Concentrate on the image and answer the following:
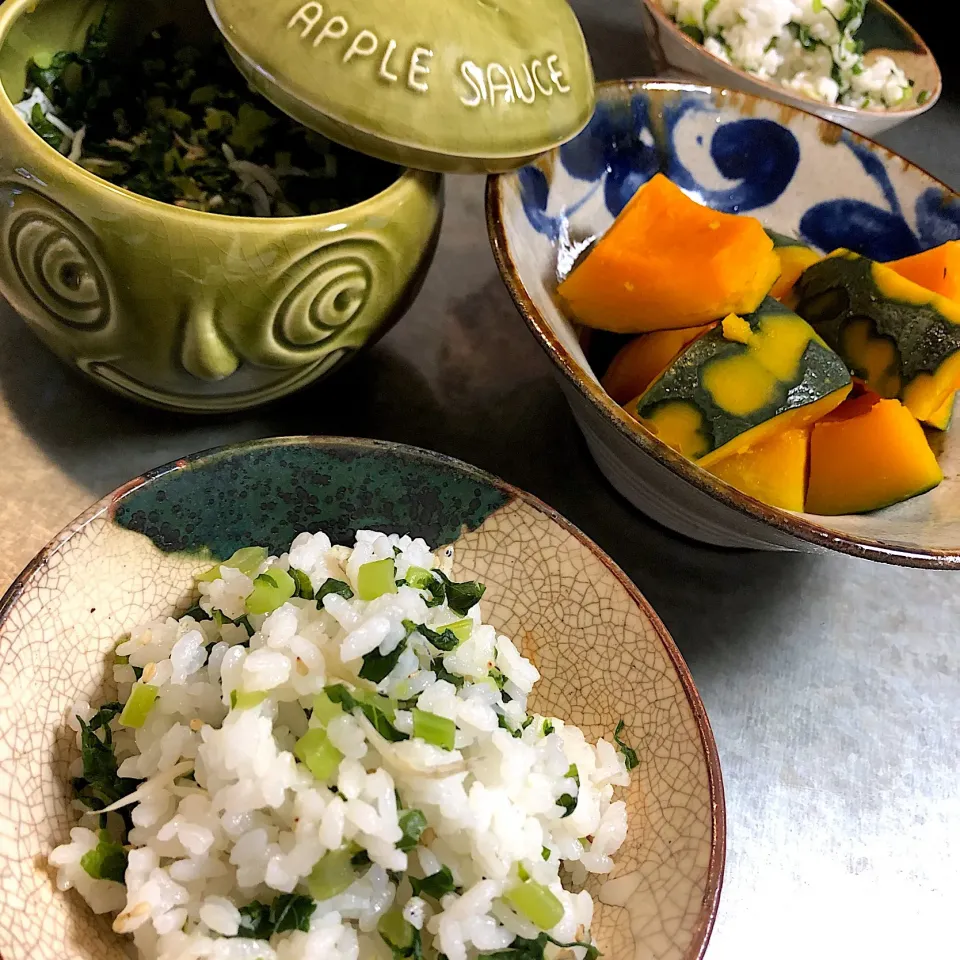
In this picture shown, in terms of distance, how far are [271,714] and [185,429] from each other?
18.8 inches

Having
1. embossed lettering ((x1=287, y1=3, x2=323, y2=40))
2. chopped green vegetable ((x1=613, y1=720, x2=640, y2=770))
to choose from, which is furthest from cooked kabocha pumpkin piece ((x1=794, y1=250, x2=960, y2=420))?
embossed lettering ((x1=287, y1=3, x2=323, y2=40))

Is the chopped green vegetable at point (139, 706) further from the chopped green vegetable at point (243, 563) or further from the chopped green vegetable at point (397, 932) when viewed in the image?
the chopped green vegetable at point (397, 932)

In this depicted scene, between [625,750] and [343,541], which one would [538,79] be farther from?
[625,750]

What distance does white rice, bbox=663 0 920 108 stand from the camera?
4.79ft

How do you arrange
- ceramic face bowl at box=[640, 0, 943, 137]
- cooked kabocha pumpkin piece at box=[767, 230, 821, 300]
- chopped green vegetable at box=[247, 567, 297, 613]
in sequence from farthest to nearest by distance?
ceramic face bowl at box=[640, 0, 943, 137]
cooked kabocha pumpkin piece at box=[767, 230, 821, 300]
chopped green vegetable at box=[247, 567, 297, 613]

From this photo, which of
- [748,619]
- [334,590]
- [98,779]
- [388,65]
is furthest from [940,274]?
[98,779]

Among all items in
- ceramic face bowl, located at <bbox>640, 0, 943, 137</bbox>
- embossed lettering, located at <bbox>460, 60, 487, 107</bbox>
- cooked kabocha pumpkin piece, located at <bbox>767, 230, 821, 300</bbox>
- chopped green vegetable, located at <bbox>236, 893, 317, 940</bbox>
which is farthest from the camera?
ceramic face bowl, located at <bbox>640, 0, 943, 137</bbox>

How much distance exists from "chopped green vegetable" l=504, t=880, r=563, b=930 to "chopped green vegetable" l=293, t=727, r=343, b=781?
15 cm

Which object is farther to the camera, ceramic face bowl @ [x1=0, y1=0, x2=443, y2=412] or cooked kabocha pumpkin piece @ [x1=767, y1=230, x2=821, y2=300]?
cooked kabocha pumpkin piece @ [x1=767, y1=230, x2=821, y2=300]

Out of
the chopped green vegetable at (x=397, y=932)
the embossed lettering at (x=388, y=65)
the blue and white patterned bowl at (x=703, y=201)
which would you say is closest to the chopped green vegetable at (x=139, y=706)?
the chopped green vegetable at (x=397, y=932)

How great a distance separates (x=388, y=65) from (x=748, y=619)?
2.25 ft

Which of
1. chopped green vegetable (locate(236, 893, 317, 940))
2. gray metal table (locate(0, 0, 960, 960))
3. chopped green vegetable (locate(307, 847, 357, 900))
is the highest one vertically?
chopped green vegetable (locate(307, 847, 357, 900))

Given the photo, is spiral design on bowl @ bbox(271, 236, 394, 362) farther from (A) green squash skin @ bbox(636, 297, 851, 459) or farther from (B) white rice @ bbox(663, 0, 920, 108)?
(B) white rice @ bbox(663, 0, 920, 108)

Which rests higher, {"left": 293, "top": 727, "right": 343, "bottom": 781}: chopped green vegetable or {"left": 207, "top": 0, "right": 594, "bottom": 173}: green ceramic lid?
{"left": 207, "top": 0, "right": 594, "bottom": 173}: green ceramic lid
